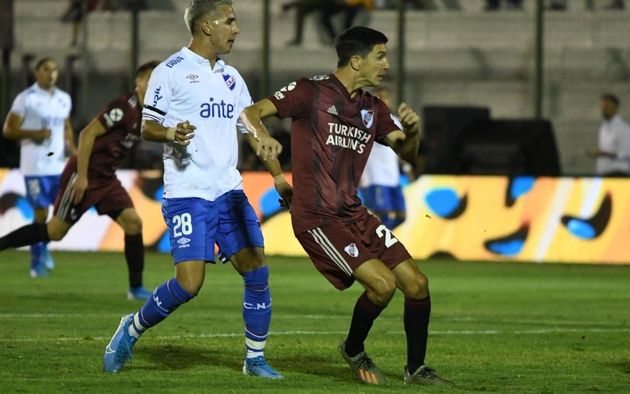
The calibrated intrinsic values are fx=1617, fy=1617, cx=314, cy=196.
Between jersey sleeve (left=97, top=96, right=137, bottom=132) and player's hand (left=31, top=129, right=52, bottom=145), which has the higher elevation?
jersey sleeve (left=97, top=96, right=137, bottom=132)

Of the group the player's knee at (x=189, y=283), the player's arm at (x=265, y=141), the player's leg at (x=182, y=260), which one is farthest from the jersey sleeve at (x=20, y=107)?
the player's arm at (x=265, y=141)

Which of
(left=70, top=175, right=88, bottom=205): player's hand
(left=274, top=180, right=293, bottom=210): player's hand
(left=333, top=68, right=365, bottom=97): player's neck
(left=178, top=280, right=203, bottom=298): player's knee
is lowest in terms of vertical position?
(left=70, top=175, right=88, bottom=205): player's hand

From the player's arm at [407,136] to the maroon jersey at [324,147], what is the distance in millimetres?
183

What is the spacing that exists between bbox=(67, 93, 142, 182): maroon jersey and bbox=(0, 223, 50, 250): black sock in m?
0.75

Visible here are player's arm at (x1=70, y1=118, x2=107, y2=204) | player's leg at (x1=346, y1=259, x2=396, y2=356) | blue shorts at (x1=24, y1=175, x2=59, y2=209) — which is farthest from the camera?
blue shorts at (x1=24, y1=175, x2=59, y2=209)

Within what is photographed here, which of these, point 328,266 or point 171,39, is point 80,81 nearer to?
point 171,39

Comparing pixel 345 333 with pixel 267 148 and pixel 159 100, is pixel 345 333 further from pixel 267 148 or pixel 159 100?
pixel 267 148

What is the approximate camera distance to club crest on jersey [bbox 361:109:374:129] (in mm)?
9484

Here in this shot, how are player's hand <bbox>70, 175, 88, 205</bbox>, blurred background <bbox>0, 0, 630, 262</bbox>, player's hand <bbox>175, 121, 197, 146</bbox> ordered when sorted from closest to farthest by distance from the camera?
player's hand <bbox>175, 121, 197, 146</bbox> < player's hand <bbox>70, 175, 88, 205</bbox> < blurred background <bbox>0, 0, 630, 262</bbox>

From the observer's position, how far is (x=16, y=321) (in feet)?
41.9

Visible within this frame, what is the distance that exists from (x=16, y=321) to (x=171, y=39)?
56.7 ft

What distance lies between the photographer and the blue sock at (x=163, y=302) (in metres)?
9.42

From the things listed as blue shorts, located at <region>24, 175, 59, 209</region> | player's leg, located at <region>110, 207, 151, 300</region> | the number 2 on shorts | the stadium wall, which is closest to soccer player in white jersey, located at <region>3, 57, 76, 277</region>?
blue shorts, located at <region>24, 175, 59, 209</region>

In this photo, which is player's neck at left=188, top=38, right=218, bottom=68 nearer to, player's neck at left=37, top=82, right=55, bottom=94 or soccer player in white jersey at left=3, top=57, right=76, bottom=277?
soccer player in white jersey at left=3, top=57, right=76, bottom=277
